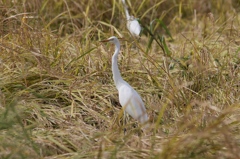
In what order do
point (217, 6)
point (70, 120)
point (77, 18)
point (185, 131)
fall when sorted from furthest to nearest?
point (217, 6)
point (77, 18)
point (70, 120)
point (185, 131)

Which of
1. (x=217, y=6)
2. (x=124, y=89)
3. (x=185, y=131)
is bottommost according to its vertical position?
(x=185, y=131)

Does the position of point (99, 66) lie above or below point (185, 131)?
above

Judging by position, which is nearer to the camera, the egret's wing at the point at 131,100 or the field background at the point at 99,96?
the field background at the point at 99,96

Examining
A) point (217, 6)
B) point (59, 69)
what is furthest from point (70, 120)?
point (217, 6)

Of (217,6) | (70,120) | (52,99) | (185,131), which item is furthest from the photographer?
(217,6)

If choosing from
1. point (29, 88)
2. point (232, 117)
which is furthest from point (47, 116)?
point (232, 117)

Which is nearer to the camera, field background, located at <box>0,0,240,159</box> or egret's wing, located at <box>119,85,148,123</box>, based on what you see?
field background, located at <box>0,0,240,159</box>

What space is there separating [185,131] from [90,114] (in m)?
0.60

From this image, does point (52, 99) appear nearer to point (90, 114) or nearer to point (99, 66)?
point (90, 114)

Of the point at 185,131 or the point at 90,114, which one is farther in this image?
the point at 90,114

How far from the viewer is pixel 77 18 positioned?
473 cm

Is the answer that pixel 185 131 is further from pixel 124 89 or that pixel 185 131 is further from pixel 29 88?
pixel 29 88

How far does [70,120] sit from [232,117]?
2.59 feet

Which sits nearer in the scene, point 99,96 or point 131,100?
point 131,100
